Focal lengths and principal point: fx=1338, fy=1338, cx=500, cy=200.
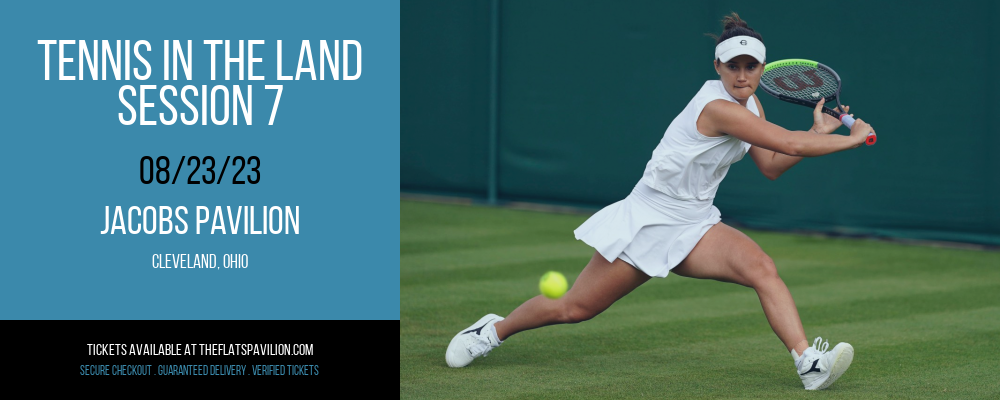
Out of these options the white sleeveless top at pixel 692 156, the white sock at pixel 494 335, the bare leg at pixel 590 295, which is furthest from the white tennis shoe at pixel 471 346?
the white sleeveless top at pixel 692 156

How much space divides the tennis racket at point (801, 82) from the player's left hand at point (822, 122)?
5.2 inches

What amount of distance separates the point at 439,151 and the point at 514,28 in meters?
1.50

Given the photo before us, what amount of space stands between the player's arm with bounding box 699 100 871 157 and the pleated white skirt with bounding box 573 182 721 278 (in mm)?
362

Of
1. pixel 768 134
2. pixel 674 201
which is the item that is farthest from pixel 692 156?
pixel 768 134

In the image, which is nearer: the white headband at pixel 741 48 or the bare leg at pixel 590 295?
the white headband at pixel 741 48

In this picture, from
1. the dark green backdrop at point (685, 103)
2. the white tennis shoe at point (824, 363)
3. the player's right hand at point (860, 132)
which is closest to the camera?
the player's right hand at point (860, 132)

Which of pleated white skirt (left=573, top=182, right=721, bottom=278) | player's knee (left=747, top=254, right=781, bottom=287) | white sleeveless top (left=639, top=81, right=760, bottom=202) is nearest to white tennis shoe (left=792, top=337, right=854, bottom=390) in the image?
player's knee (left=747, top=254, right=781, bottom=287)

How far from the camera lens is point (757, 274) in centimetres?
500

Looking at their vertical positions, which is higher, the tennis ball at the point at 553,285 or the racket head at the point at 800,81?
the racket head at the point at 800,81

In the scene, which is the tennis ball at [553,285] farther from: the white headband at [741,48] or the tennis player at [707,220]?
the white headband at [741,48]

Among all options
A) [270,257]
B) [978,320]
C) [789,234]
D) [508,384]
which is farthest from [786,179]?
[270,257]

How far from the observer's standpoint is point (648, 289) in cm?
774

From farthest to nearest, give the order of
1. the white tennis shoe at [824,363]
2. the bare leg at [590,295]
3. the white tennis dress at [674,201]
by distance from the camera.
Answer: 1. the bare leg at [590,295]
2. the white tennis dress at [674,201]
3. the white tennis shoe at [824,363]

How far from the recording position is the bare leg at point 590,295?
5.17 m
